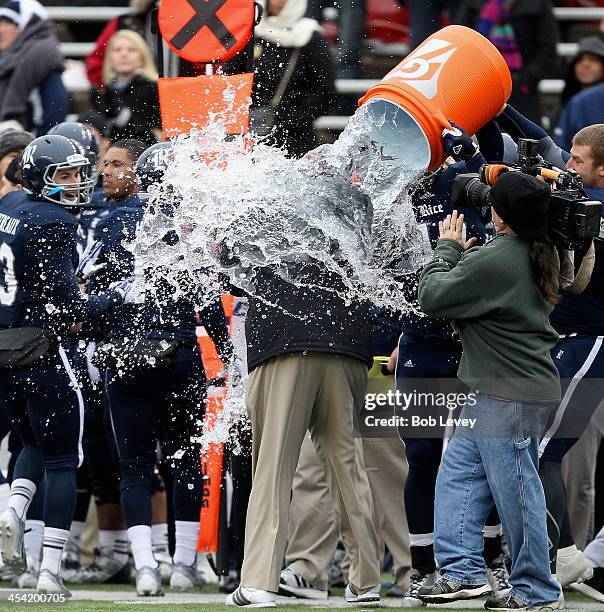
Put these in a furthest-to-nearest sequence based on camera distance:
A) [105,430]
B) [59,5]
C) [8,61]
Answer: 1. [59,5]
2. [8,61]
3. [105,430]

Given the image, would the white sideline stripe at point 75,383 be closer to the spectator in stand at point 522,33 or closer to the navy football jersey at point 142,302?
the navy football jersey at point 142,302

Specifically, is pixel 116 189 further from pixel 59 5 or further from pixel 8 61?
pixel 59 5

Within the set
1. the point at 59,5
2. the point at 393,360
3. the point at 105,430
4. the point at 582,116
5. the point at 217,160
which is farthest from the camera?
the point at 59,5

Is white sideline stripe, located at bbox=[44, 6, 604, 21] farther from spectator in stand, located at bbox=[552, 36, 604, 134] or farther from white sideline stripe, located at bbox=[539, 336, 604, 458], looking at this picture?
white sideline stripe, located at bbox=[539, 336, 604, 458]

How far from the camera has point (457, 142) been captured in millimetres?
5805

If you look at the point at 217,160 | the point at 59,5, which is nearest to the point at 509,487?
the point at 217,160

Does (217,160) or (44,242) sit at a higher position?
(217,160)

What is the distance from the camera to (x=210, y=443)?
23.9 ft

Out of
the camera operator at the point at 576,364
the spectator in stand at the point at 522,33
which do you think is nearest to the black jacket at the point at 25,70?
the spectator in stand at the point at 522,33

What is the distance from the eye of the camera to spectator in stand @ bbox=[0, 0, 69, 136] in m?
10.2

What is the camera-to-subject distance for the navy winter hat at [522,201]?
5.66 metres

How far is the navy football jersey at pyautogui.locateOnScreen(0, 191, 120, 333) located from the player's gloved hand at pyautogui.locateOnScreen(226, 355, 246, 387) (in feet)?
2.32

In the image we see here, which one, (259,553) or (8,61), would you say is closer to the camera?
(259,553)

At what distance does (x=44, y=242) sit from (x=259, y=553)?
1801 millimetres
